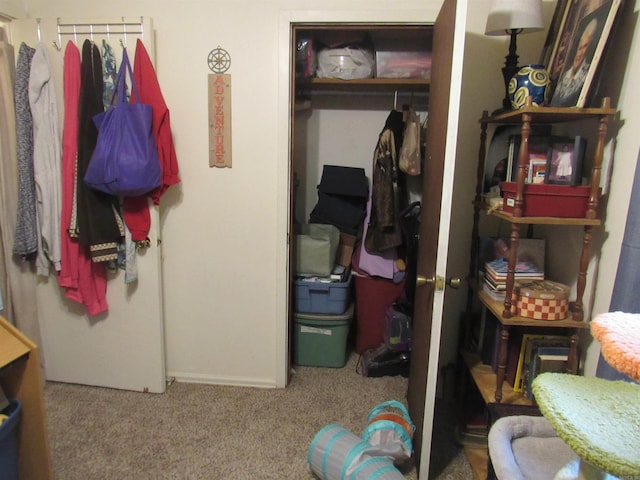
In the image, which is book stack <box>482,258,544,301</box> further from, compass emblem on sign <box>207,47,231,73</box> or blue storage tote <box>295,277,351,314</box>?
compass emblem on sign <box>207,47,231,73</box>

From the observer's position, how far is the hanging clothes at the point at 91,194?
1948mm

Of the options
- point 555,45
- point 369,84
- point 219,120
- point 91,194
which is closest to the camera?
point 555,45

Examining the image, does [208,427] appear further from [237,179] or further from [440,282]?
[440,282]

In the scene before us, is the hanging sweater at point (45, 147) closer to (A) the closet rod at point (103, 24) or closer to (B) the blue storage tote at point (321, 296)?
(A) the closet rod at point (103, 24)

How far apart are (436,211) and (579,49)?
750 mm

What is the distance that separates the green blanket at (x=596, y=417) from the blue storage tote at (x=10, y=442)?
1.61 metres

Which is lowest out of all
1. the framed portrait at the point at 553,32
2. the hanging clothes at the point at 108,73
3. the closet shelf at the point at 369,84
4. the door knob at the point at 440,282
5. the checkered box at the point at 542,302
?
the checkered box at the point at 542,302

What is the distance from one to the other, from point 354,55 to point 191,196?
127cm

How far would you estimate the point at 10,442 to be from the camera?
4.68 ft

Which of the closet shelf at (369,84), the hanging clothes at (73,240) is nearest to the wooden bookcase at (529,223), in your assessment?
the closet shelf at (369,84)

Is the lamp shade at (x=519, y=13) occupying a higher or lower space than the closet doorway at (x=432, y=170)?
higher

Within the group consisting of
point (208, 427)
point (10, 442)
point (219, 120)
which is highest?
point (219, 120)

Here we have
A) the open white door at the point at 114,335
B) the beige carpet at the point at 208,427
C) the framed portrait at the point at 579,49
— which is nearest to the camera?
the framed portrait at the point at 579,49


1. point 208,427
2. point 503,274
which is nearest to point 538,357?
point 503,274
